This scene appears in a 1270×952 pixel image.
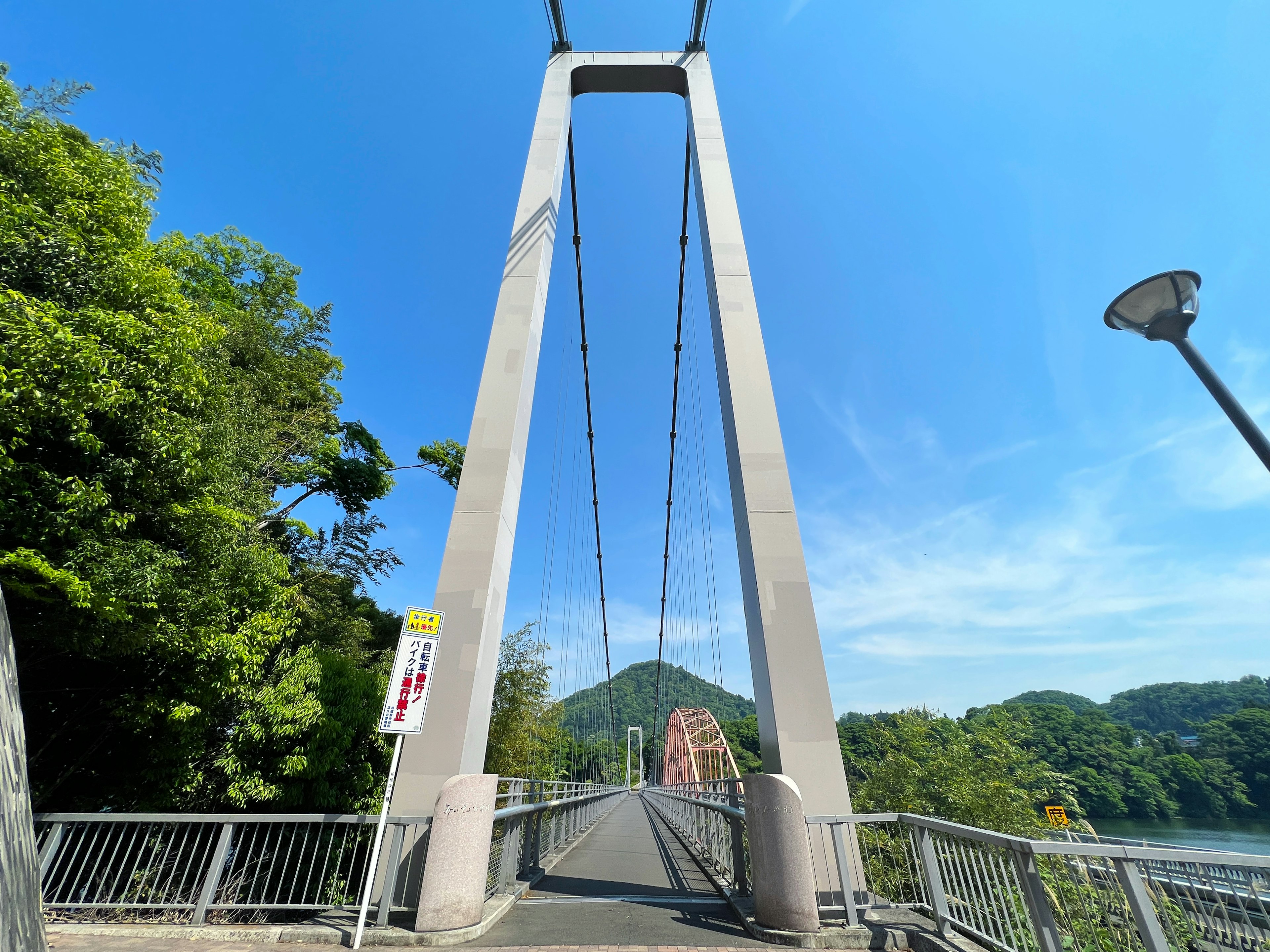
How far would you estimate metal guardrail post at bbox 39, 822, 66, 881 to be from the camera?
4.34 metres

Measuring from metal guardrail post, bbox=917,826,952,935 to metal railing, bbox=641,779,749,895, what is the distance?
4.25ft

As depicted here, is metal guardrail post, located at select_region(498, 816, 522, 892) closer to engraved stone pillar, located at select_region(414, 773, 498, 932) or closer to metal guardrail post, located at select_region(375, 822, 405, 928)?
engraved stone pillar, located at select_region(414, 773, 498, 932)

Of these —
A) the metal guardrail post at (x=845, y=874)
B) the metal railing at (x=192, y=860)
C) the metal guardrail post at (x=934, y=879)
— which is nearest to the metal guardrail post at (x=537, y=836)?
the metal railing at (x=192, y=860)

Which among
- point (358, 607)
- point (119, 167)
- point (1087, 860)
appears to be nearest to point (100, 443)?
point (119, 167)

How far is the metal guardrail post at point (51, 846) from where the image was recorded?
4344mm

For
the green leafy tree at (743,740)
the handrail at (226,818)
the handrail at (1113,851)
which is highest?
the green leafy tree at (743,740)

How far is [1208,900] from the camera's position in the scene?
2.34 metres

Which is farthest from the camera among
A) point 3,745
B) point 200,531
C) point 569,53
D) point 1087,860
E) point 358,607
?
point 358,607

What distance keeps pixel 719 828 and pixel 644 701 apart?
76.7 metres

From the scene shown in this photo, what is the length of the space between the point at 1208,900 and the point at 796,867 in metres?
2.27

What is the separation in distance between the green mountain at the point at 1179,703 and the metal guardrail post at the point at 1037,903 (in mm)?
62725

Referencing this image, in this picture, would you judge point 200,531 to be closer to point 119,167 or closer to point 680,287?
point 119,167

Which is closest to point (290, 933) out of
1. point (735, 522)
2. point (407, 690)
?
point (407, 690)

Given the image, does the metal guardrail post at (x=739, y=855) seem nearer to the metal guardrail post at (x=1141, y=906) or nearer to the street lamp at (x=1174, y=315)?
the metal guardrail post at (x=1141, y=906)
